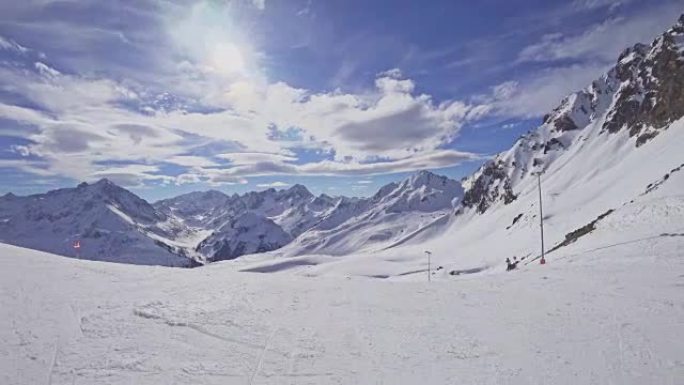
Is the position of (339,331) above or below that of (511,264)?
below

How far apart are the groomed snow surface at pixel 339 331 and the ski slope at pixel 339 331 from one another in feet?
0.15

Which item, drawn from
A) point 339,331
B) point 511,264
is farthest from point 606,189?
point 339,331

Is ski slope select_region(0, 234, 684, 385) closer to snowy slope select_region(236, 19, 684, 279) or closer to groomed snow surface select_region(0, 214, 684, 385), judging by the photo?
groomed snow surface select_region(0, 214, 684, 385)

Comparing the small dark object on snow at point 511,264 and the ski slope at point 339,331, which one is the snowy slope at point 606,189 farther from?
the ski slope at point 339,331

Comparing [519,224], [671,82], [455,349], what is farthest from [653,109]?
[455,349]

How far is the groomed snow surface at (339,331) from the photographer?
10.2m

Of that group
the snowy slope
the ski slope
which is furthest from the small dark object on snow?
the ski slope

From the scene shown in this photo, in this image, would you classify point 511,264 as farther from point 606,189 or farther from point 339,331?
point 339,331

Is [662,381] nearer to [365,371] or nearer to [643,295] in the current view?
[365,371]

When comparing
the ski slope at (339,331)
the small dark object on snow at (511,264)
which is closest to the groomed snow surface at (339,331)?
the ski slope at (339,331)

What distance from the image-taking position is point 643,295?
54.7 feet

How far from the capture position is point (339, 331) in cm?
1365

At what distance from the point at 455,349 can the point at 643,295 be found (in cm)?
920

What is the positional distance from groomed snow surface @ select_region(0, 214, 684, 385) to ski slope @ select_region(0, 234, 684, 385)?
47 mm
